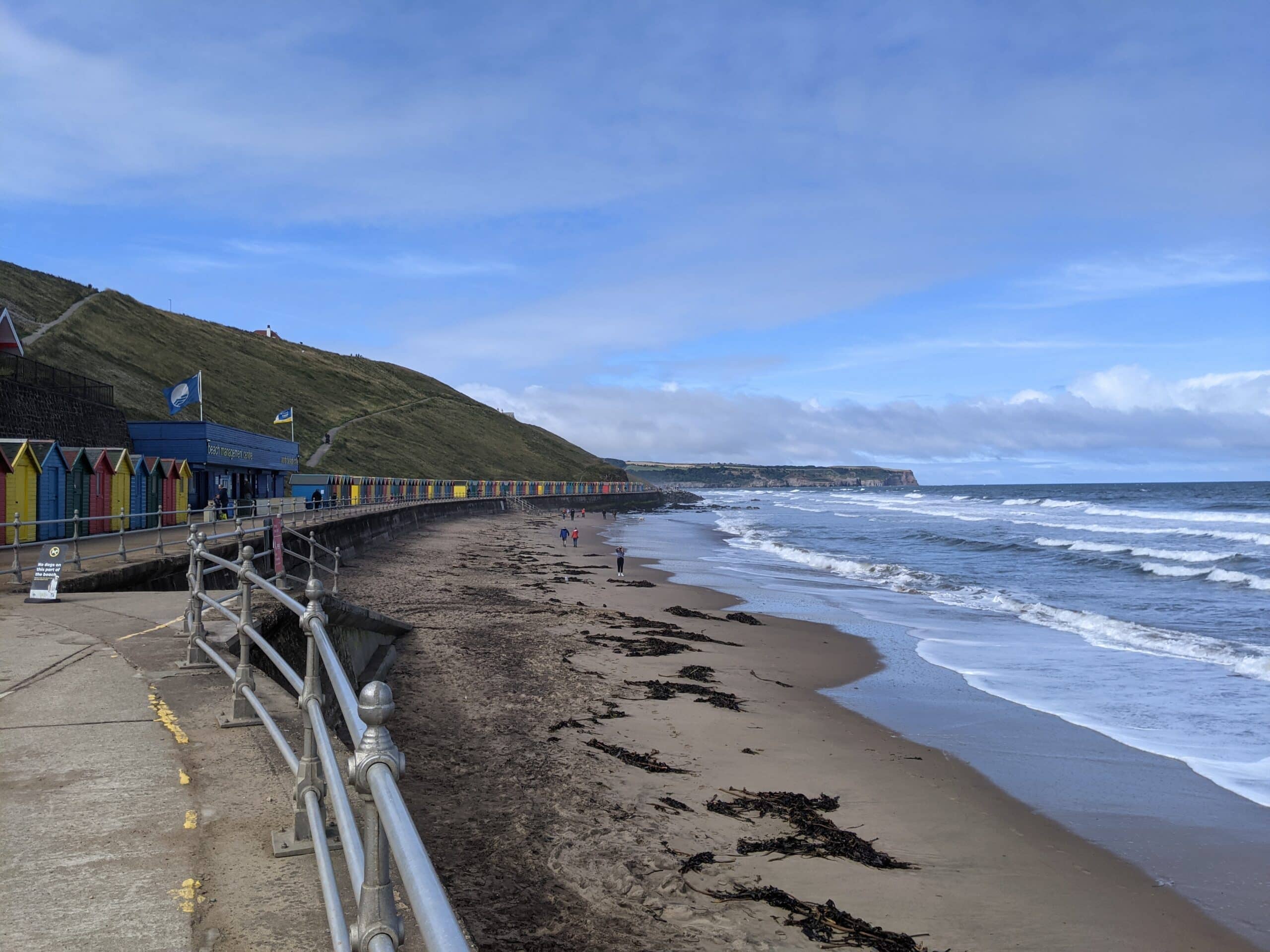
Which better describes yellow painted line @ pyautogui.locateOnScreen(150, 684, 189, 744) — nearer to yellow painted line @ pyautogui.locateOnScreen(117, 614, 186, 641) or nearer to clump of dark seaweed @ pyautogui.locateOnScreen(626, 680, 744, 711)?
yellow painted line @ pyautogui.locateOnScreen(117, 614, 186, 641)

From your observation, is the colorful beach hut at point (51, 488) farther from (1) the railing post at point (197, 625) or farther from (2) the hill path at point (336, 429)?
(2) the hill path at point (336, 429)

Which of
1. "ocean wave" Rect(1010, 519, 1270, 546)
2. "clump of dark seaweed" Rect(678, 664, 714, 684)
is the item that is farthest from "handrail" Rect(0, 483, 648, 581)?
"ocean wave" Rect(1010, 519, 1270, 546)

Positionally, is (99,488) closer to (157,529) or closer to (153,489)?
(157,529)

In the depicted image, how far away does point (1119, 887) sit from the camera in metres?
6.64

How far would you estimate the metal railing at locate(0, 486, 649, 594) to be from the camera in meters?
14.5

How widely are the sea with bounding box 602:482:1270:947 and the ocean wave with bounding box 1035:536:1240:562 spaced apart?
239 mm

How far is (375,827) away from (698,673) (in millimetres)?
11609

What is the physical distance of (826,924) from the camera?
565 centimetres

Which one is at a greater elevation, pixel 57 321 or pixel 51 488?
pixel 57 321

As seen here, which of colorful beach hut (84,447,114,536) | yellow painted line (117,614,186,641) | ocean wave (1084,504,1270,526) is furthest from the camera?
ocean wave (1084,504,1270,526)

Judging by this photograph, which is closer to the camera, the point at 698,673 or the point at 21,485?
the point at 698,673

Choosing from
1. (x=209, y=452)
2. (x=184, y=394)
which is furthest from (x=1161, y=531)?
(x=184, y=394)

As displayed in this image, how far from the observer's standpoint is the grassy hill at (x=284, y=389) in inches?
3054

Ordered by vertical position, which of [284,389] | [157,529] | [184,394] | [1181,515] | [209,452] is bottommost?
[157,529]
